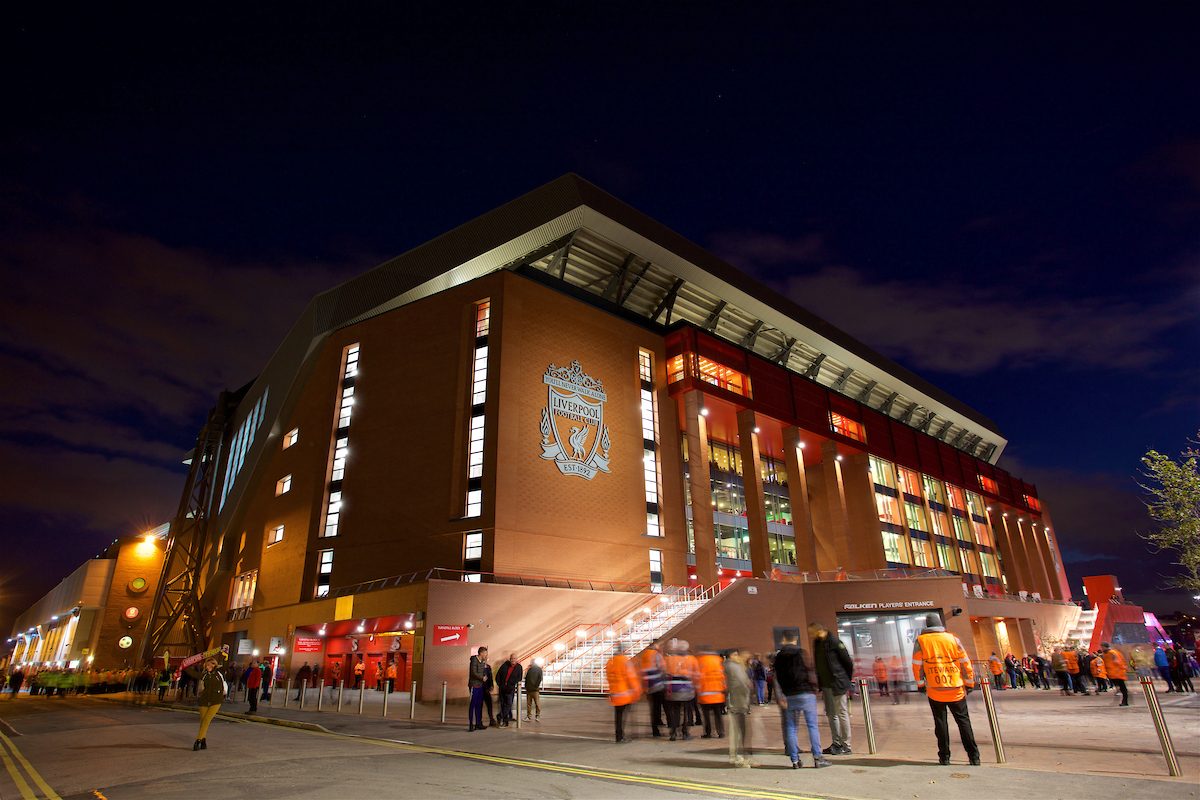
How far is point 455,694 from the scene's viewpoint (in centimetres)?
2512

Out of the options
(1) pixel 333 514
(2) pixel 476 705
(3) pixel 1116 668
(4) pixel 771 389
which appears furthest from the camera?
(4) pixel 771 389

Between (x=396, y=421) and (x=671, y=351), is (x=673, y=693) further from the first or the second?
(x=671, y=351)

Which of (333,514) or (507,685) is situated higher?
(333,514)

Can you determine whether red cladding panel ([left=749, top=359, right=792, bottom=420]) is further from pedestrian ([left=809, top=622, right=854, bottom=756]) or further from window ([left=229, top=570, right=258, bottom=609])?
pedestrian ([left=809, top=622, right=854, bottom=756])

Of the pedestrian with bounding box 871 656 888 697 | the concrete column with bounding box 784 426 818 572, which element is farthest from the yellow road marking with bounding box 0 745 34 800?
the concrete column with bounding box 784 426 818 572

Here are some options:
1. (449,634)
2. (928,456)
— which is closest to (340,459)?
(449,634)

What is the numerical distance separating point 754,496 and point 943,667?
3442 cm

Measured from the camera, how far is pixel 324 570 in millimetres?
35906

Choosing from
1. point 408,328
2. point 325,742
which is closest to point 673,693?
point 325,742

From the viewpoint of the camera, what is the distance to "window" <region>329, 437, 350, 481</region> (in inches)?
1484

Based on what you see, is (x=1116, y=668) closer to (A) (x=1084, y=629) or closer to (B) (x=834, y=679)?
(B) (x=834, y=679)

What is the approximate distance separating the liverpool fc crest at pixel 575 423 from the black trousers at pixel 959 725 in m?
26.7

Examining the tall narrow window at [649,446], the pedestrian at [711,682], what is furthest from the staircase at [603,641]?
the pedestrian at [711,682]

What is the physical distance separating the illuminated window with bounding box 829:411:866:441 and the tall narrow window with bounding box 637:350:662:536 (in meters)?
17.6
